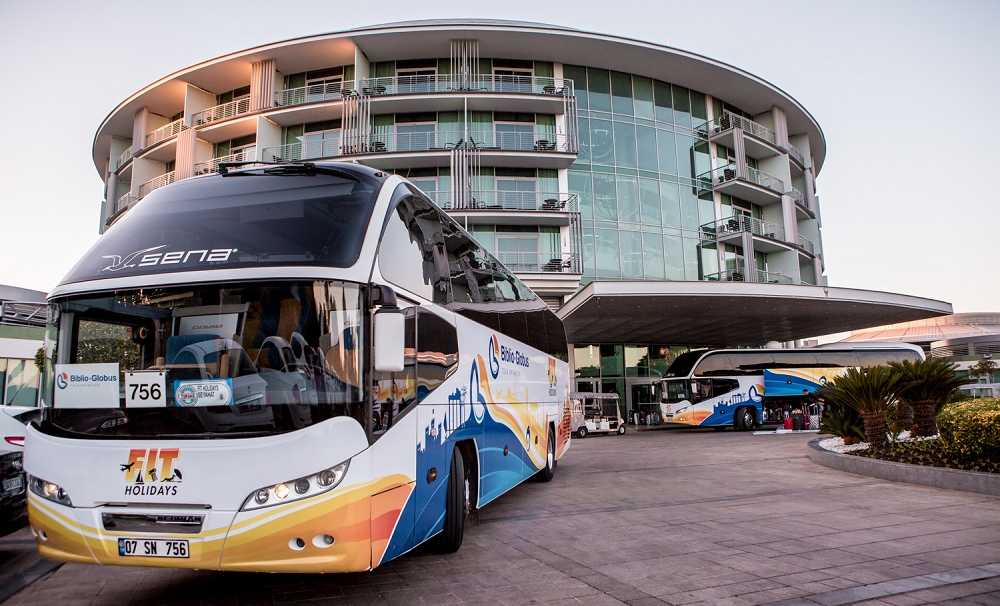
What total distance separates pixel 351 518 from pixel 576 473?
31.8 feet

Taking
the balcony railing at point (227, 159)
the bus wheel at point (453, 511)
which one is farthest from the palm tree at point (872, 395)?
the balcony railing at point (227, 159)

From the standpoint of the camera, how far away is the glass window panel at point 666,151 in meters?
32.8

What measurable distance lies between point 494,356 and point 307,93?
93.8ft

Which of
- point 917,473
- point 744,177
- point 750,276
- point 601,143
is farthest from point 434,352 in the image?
point 744,177

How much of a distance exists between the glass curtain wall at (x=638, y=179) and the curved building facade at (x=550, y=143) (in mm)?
82

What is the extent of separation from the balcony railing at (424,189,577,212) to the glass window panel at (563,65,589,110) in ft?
17.7

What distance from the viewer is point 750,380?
98.1ft

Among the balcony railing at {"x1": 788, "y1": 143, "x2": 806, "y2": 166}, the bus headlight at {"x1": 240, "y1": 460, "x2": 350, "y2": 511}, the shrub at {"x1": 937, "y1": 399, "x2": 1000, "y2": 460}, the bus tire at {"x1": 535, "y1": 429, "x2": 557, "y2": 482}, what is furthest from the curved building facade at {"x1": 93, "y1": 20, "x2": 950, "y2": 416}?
the bus headlight at {"x1": 240, "y1": 460, "x2": 350, "y2": 511}

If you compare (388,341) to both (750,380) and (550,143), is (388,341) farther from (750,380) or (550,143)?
(750,380)

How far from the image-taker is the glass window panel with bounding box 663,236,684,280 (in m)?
32.0

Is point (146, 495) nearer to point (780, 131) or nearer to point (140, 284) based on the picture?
point (140, 284)

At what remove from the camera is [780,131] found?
37.3 metres

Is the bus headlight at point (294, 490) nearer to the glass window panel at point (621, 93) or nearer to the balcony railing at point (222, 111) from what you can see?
the glass window panel at point (621, 93)

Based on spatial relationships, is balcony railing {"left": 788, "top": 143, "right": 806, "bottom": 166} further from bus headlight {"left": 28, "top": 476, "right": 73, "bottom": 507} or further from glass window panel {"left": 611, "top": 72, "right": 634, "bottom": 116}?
bus headlight {"left": 28, "top": 476, "right": 73, "bottom": 507}
